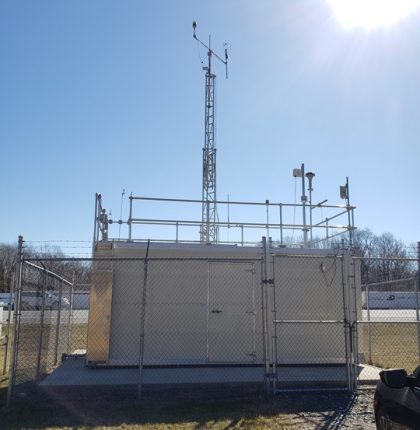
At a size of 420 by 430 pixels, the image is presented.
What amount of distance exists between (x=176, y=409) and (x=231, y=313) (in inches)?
169

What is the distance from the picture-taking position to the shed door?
39.7 ft

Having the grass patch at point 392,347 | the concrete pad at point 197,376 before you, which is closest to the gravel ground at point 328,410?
the concrete pad at point 197,376

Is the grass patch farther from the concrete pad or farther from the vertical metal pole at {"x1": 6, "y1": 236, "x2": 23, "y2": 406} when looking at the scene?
the vertical metal pole at {"x1": 6, "y1": 236, "x2": 23, "y2": 406}

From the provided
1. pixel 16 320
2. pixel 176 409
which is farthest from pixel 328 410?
pixel 16 320

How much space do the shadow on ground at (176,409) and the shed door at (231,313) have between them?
2.81 meters

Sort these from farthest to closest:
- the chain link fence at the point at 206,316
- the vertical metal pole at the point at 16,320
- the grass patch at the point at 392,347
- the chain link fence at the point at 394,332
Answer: the grass patch at the point at 392,347 < the chain link fence at the point at 206,316 < the chain link fence at the point at 394,332 < the vertical metal pole at the point at 16,320

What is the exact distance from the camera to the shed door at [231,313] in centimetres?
1210

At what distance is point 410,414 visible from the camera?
4301 millimetres

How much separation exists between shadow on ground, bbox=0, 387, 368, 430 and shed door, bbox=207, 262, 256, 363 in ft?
9.21

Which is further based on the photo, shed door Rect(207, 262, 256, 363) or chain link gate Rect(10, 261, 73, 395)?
shed door Rect(207, 262, 256, 363)

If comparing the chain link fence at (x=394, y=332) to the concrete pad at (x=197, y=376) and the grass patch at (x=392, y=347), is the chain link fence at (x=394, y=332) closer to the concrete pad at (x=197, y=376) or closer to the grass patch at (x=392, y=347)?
the grass patch at (x=392, y=347)

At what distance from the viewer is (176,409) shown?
820 centimetres

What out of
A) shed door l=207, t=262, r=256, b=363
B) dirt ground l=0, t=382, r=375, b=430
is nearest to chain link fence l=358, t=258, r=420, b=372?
dirt ground l=0, t=382, r=375, b=430

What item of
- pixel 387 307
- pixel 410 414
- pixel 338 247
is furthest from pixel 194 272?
pixel 387 307
